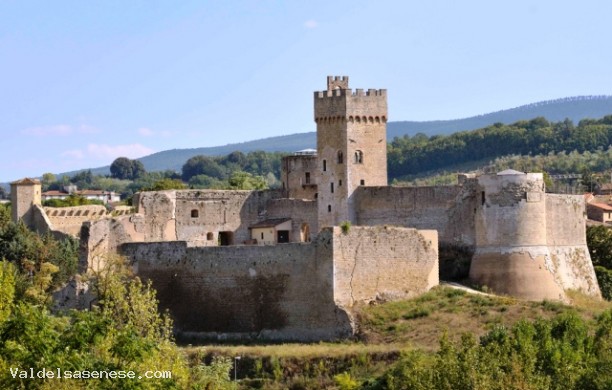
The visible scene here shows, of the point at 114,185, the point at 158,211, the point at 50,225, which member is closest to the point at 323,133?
the point at 158,211

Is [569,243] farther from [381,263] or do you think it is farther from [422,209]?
[381,263]

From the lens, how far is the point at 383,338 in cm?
4584

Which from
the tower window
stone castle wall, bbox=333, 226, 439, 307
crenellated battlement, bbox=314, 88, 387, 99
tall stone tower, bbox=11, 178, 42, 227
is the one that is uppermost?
crenellated battlement, bbox=314, 88, 387, 99

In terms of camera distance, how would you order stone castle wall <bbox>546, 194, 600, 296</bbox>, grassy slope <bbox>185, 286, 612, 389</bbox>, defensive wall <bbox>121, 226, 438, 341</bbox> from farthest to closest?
1. stone castle wall <bbox>546, 194, 600, 296</bbox>
2. defensive wall <bbox>121, 226, 438, 341</bbox>
3. grassy slope <bbox>185, 286, 612, 389</bbox>

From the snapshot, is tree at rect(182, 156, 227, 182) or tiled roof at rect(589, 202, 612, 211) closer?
tiled roof at rect(589, 202, 612, 211)

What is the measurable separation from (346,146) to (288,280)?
354 inches

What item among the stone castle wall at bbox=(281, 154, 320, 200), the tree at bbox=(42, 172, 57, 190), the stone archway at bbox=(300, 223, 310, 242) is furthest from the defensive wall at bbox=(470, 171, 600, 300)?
the tree at bbox=(42, 172, 57, 190)

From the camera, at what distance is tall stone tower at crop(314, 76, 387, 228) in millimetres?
55531

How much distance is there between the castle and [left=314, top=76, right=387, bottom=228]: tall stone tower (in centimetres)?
4

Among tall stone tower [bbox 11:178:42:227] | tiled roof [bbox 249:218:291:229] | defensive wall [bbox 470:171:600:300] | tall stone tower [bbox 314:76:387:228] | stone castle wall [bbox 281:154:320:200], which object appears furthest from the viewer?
tall stone tower [bbox 11:178:42:227]

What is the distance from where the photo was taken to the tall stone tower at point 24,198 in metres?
74.1

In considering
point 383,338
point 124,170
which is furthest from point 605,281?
point 124,170

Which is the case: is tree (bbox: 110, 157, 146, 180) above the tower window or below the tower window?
above

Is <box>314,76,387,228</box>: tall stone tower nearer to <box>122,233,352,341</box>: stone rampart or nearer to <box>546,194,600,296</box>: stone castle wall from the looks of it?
<box>546,194,600,296</box>: stone castle wall
